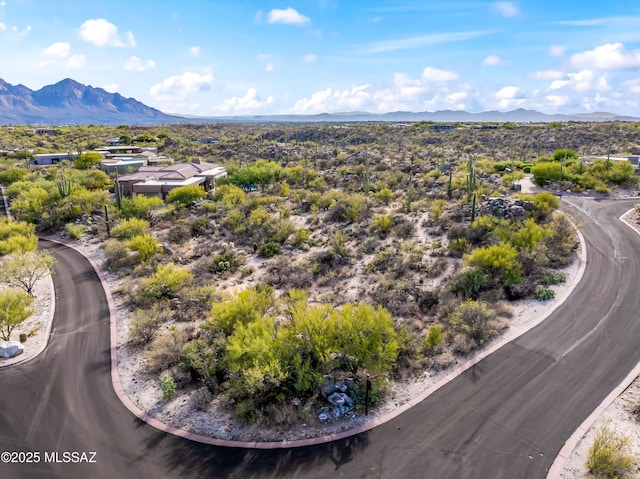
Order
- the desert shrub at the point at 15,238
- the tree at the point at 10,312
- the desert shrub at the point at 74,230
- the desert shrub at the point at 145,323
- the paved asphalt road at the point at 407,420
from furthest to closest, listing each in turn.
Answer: the desert shrub at the point at 74,230 → the desert shrub at the point at 15,238 → the desert shrub at the point at 145,323 → the tree at the point at 10,312 → the paved asphalt road at the point at 407,420

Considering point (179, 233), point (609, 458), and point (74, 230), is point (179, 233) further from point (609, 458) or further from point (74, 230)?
point (609, 458)

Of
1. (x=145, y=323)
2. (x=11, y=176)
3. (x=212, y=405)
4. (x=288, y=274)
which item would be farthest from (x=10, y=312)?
(x=11, y=176)

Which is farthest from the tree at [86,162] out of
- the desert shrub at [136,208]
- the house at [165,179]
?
the desert shrub at [136,208]

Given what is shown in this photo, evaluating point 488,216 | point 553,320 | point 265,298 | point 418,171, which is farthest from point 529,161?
point 265,298

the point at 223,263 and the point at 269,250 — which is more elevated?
the point at 269,250

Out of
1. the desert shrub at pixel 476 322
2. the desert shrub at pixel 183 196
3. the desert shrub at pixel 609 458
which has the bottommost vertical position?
the desert shrub at pixel 609 458

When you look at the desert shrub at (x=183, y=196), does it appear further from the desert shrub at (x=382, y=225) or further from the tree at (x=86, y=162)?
the tree at (x=86, y=162)

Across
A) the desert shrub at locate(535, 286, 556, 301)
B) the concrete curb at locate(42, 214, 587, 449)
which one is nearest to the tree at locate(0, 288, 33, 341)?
the concrete curb at locate(42, 214, 587, 449)

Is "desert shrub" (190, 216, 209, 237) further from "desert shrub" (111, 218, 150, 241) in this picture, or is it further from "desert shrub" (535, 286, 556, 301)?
"desert shrub" (535, 286, 556, 301)
